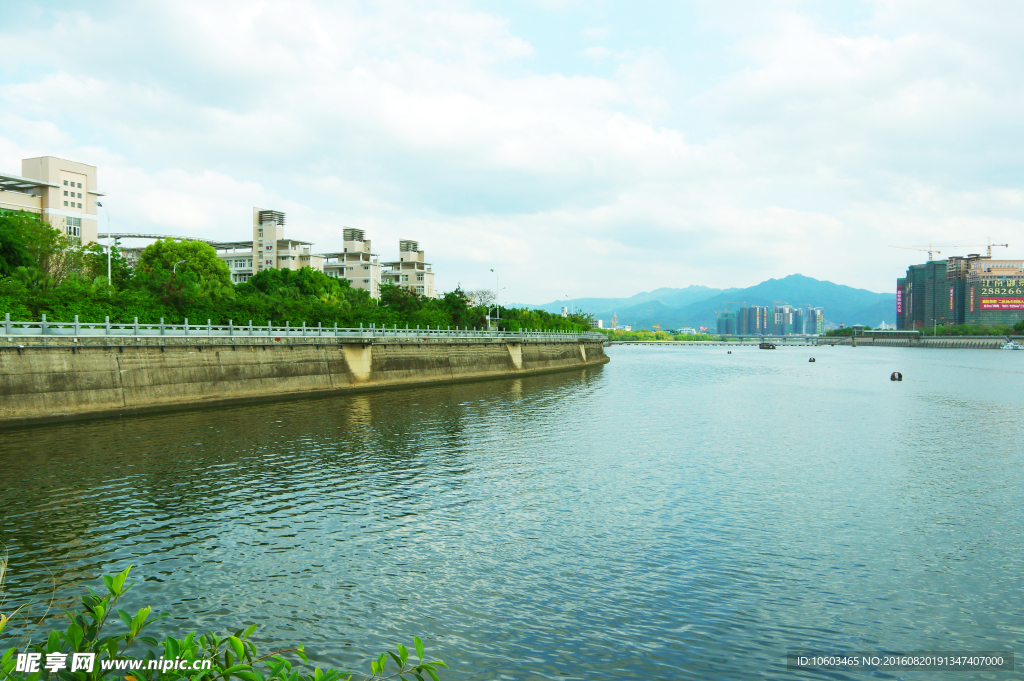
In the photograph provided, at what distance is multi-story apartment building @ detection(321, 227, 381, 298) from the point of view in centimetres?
14938

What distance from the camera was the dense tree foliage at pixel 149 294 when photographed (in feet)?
143

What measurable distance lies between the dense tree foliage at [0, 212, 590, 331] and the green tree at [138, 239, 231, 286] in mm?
129

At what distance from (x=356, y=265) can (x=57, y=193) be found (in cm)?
6639

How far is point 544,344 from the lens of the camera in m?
93.4

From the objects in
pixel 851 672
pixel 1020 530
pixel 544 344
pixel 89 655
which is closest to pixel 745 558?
pixel 851 672

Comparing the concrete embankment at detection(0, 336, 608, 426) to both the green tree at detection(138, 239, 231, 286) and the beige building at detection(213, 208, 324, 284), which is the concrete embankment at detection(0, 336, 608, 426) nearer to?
the green tree at detection(138, 239, 231, 286)

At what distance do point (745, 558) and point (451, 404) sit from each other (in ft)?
112

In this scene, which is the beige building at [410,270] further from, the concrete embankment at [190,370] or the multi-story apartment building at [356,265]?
the concrete embankment at [190,370]

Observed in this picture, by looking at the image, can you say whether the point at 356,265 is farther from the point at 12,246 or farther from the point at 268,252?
the point at 12,246

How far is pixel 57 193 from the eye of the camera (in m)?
89.6

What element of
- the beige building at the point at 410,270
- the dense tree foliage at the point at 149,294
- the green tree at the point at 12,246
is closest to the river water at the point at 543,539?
the dense tree foliage at the point at 149,294

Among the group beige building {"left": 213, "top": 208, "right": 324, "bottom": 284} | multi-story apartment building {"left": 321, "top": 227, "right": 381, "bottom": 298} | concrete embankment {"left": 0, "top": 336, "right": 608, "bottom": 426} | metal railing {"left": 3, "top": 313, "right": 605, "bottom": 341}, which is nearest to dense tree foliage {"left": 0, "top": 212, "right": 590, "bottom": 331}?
metal railing {"left": 3, "top": 313, "right": 605, "bottom": 341}

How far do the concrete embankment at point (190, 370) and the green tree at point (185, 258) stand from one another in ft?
134

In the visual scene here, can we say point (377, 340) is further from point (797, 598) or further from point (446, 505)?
point (797, 598)
